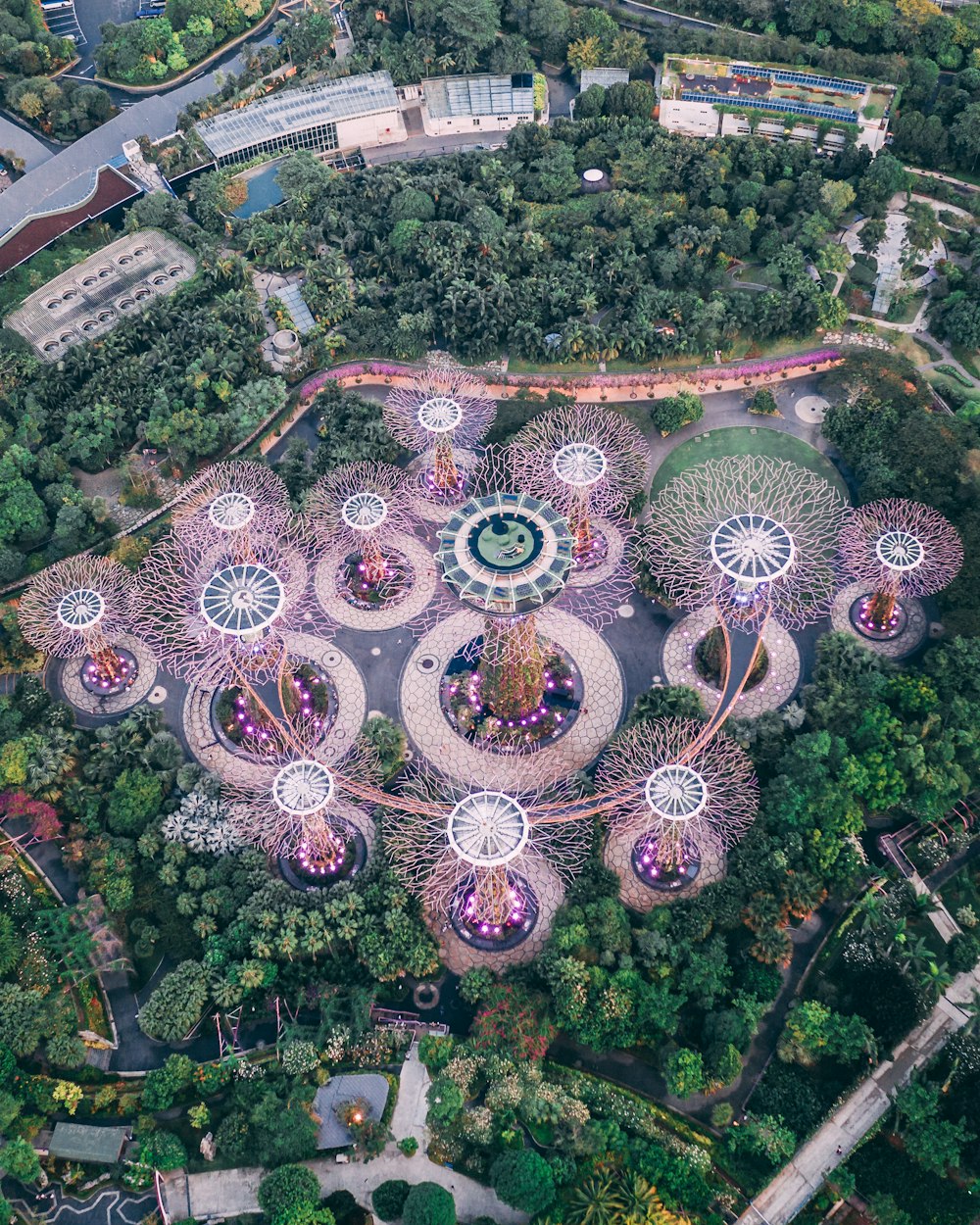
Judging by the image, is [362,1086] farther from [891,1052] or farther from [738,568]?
[738,568]

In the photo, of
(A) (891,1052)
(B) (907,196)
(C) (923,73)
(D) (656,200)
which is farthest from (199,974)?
(C) (923,73)

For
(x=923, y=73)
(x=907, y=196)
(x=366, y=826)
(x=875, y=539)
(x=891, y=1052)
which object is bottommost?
(x=891, y=1052)

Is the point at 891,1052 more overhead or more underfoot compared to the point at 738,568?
more underfoot

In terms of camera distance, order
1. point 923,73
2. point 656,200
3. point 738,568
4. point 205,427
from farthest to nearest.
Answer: point 923,73 → point 656,200 → point 205,427 → point 738,568

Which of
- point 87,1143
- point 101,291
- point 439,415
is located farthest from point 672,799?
point 101,291

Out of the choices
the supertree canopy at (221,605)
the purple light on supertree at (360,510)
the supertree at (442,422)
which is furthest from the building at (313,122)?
the supertree canopy at (221,605)
